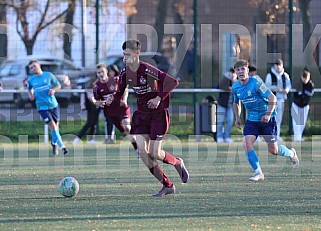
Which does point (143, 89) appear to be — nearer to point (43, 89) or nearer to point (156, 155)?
point (156, 155)

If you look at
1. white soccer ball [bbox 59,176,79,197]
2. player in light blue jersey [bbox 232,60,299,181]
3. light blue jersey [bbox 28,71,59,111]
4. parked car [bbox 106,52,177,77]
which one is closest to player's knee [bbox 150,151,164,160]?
white soccer ball [bbox 59,176,79,197]

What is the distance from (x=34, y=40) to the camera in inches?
821

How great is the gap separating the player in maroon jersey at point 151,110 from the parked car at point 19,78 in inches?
390

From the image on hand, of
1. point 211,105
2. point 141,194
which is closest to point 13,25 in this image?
point 211,105

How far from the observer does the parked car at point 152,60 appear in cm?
2260

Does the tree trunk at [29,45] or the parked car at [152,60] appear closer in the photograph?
the tree trunk at [29,45]

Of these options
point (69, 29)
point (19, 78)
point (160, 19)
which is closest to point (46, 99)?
point (69, 29)

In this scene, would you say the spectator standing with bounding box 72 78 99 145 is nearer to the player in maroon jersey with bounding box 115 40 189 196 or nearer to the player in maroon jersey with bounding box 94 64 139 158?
the player in maroon jersey with bounding box 94 64 139 158

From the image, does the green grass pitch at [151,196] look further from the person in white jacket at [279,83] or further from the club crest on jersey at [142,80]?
the person in white jacket at [279,83]

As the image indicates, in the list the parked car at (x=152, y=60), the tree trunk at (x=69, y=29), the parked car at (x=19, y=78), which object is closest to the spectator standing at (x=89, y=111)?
the parked car at (x=19, y=78)

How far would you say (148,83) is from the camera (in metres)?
10.6

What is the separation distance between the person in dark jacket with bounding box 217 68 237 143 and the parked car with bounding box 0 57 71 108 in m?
3.70

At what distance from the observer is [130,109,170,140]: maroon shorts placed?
34.9 ft

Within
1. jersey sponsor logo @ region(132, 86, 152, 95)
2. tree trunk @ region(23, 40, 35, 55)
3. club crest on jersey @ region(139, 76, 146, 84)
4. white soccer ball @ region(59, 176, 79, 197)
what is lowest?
white soccer ball @ region(59, 176, 79, 197)
